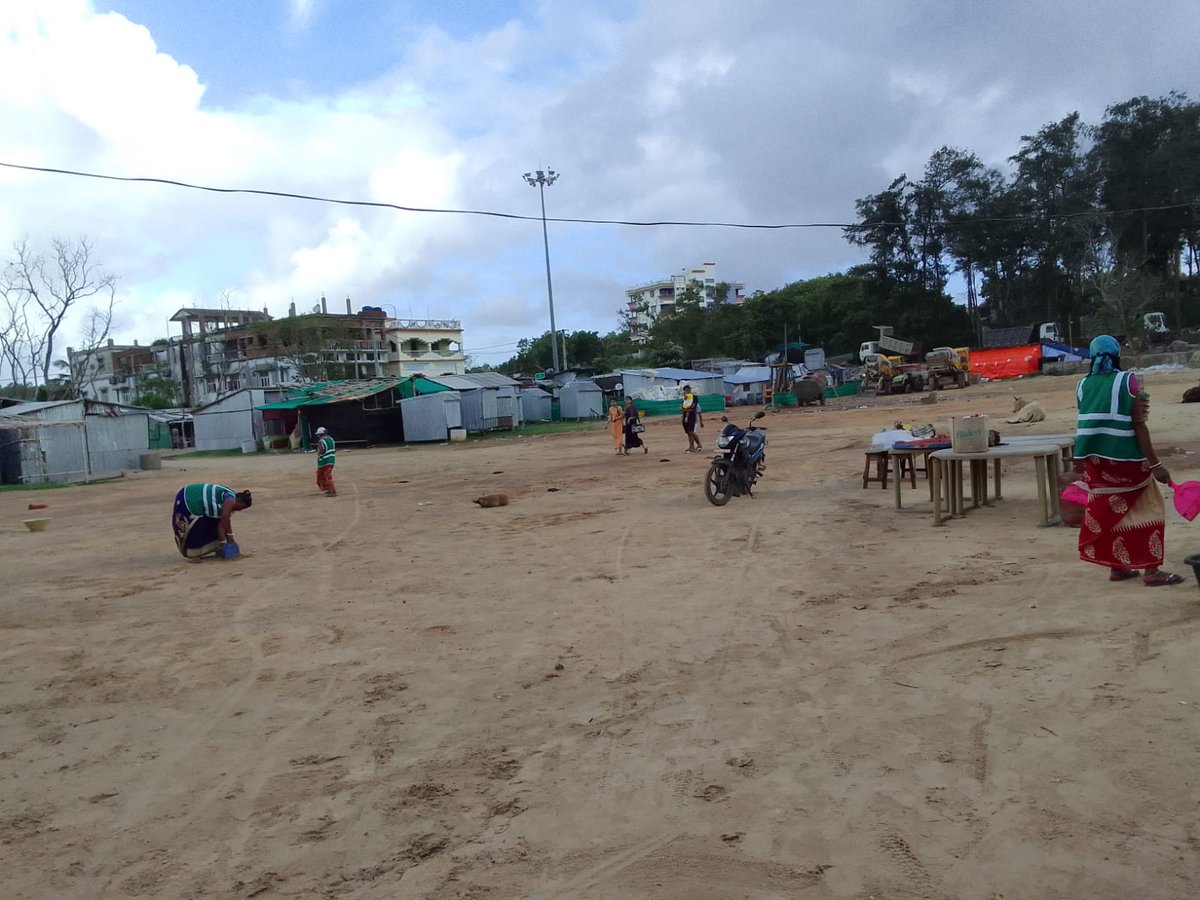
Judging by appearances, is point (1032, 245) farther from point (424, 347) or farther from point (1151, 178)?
point (424, 347)

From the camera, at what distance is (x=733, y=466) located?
1201cm

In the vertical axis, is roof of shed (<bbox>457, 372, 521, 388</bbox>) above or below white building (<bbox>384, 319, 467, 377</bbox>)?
below

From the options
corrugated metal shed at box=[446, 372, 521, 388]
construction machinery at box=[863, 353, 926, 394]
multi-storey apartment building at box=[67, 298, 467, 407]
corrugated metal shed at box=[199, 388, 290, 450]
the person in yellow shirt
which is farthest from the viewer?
multi-storey apartment building at box=[67, 298, 467, 407]

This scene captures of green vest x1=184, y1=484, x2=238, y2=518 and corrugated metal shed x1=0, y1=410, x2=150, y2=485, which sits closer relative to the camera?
green vest x1=184, y1=484, x2=238, y2=518

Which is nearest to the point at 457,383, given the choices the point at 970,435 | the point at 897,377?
the point at 897,377

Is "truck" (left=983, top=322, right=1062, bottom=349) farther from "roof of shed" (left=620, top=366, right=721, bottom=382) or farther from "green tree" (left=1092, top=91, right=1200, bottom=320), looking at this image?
"roof of shed" (left=620, top=366, right=721, bottom=382)

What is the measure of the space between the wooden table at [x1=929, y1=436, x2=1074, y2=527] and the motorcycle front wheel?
2810 mm

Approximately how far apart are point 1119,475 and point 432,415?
3315cm

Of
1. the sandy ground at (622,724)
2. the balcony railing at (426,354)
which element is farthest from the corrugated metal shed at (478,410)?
the balcony railing at (426,354)

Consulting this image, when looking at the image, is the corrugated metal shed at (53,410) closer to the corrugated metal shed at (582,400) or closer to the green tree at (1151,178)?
the corrugated metal shed at (582,400)

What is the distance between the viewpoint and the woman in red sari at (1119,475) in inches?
231

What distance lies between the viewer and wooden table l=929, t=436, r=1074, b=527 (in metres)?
8.30

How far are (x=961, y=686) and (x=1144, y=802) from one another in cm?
132

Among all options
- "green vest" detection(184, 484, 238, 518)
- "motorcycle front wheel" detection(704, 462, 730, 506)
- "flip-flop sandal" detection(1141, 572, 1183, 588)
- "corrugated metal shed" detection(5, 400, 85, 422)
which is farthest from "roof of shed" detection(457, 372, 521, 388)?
"flip-flop sandal" detection(1141, 572, 1183, 588)
